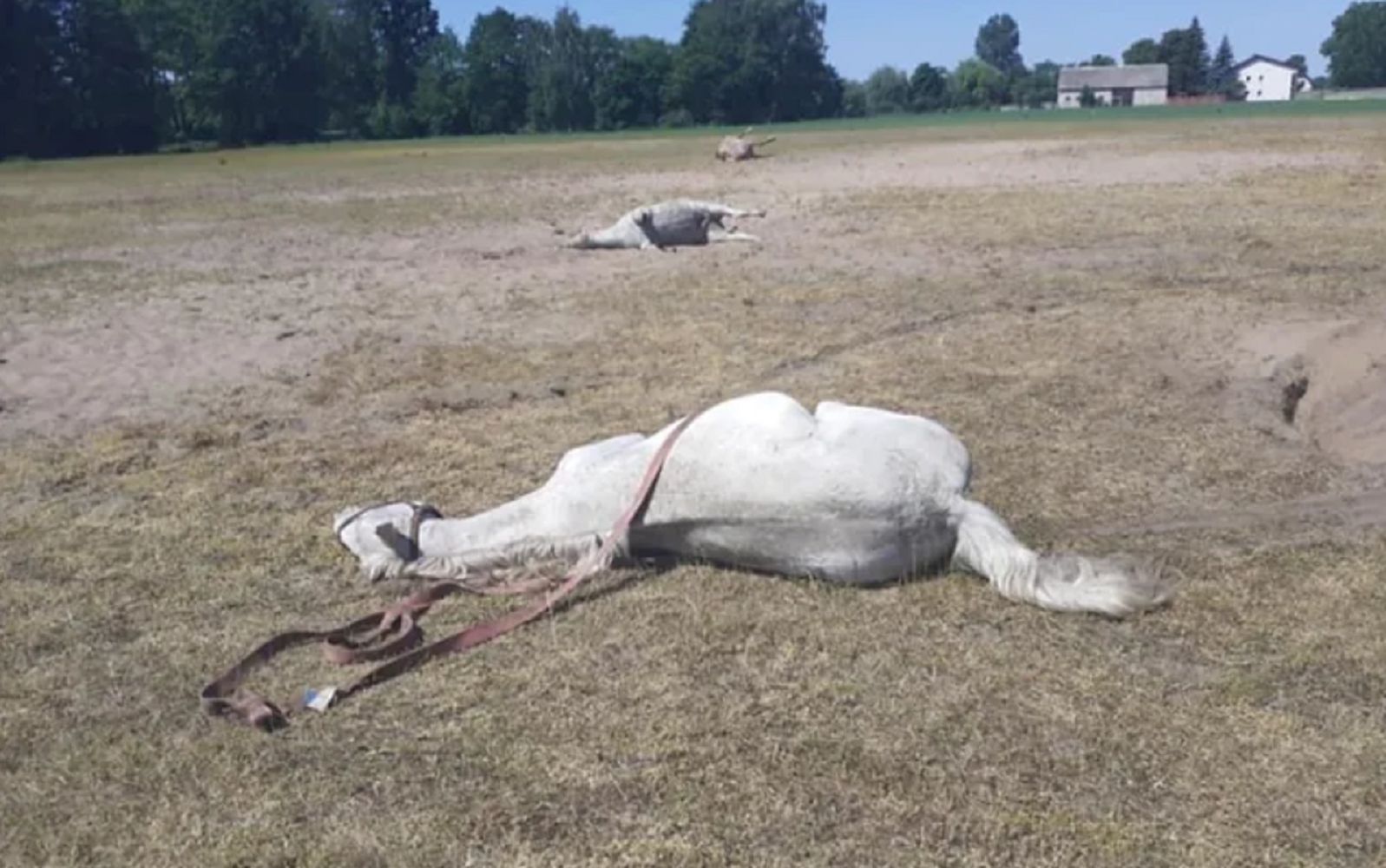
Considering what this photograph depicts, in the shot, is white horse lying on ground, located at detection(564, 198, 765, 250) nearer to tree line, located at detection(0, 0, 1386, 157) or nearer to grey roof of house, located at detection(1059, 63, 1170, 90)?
tree line, located at detection(0, 0, 1386, 157)

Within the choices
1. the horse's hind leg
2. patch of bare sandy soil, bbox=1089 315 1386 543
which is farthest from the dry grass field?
the horse's hind leg

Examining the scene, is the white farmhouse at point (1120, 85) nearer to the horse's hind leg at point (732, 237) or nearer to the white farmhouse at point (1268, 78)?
the white farmhouse at point (1268, 78)

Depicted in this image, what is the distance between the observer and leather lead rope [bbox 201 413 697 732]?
4.24 metres

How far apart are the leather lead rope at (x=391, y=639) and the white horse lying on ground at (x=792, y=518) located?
8 cm

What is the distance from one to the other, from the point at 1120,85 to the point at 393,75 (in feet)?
214

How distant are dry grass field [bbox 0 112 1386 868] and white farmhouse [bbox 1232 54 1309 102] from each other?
131688mm

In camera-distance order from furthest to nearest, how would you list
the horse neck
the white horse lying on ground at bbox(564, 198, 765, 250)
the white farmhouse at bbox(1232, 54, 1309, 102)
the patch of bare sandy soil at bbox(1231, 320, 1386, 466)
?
1. the white farmhouse at bbox(1232, 54, 1309, 102)
2. the white horse lying on ground at bbox(564, 198, 765, 250)
3. the patch of bare sandy soil at bbox(1231, 320, 1386, 466)
4. the horse neck

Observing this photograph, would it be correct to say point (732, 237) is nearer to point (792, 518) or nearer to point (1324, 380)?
point (1324, 380)

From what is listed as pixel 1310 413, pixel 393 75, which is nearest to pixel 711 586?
pixel 1310 413

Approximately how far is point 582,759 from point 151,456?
175 inches

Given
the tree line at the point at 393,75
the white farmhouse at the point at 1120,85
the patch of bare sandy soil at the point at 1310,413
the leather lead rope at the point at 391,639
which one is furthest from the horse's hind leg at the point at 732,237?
the white farmhouse at the point at 1120,85

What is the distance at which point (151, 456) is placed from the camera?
24.1 feet

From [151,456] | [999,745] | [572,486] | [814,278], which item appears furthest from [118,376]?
[999,745]

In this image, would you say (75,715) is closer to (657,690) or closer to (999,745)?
(657,690)
